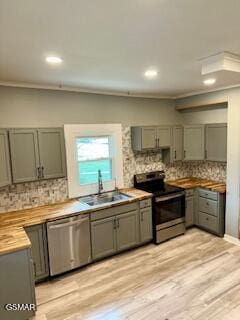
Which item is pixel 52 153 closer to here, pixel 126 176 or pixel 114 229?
pixel 114 229

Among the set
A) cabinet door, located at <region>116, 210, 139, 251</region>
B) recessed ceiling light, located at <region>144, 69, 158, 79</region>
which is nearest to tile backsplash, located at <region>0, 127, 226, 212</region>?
cabinet door, located at <region>116, 210, 139, 251</region>

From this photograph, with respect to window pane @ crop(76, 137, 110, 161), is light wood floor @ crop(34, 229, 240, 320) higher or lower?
lower

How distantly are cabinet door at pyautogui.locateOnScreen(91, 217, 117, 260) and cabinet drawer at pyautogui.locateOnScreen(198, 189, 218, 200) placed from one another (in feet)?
6.14

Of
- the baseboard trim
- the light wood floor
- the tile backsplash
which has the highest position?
the tile backsplash

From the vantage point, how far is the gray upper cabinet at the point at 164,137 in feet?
14.1

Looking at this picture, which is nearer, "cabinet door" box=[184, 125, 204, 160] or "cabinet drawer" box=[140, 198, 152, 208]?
"cabinet drawer" box=[140, 198, 152, 208]

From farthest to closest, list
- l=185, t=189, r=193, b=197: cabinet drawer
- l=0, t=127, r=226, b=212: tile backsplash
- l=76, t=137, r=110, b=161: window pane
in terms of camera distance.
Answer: l=185, t=189, r=193, b=197: cabinet drawer
l=76, t=137, r=110, b=161: window pane
l=0, t=127, r=226, b=212: tile backsplash

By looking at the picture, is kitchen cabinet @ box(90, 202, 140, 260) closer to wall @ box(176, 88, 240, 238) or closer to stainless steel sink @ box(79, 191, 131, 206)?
stainless steel sink @ box(79, 191, 131, 206)

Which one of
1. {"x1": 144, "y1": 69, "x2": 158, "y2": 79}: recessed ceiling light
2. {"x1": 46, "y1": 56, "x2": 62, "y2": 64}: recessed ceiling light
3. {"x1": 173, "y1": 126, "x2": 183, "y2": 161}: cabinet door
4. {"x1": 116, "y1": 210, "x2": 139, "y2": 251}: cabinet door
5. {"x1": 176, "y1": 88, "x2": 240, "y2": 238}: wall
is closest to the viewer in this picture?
{"x1": 46, "y1": 56, "x2": 62, "y2": 64}: recessed ceiling light

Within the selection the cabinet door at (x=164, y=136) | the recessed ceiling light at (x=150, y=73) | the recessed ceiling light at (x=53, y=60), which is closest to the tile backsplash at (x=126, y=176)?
the cabinet door at (x=164, y=136)

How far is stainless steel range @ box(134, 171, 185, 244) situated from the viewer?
3.88m

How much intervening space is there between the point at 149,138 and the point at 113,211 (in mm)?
1536

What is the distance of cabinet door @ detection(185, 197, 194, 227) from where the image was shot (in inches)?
170

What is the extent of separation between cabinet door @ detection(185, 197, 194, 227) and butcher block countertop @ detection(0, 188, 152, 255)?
962 millimetres
